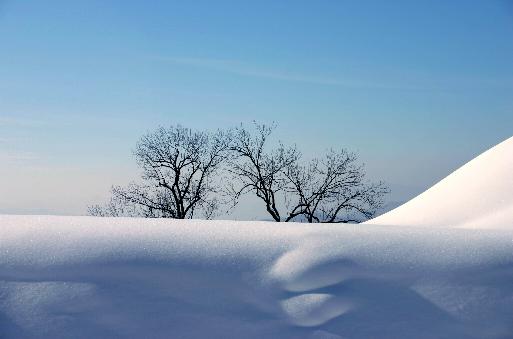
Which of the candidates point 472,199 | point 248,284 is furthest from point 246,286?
point 472,199

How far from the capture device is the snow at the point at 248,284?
1438mm

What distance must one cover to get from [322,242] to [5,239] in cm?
98

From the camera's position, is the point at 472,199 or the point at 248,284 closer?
the point at 248,284

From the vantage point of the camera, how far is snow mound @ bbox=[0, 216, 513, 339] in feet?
4.72

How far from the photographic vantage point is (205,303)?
4.83 ft

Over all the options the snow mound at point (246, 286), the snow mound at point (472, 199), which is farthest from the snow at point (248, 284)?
the snow mound at point (472, 199)

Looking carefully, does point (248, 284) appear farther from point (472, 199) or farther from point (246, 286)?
point (472, 199)

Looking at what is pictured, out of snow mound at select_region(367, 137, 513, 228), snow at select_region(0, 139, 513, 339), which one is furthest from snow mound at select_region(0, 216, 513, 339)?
snow mound at select_region(367, 137, 513, 228)

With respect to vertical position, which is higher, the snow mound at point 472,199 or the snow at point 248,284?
the snow mound at point 472,199

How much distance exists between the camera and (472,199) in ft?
10.4

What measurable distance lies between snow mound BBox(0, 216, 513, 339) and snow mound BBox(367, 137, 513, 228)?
1.04 m

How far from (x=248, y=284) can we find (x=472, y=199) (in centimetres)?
213

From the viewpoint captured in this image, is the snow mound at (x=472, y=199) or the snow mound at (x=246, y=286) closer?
the snow mound at (x=246, y=286)

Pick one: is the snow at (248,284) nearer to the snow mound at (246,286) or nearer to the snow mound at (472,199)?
the snow mound at (246,286)
